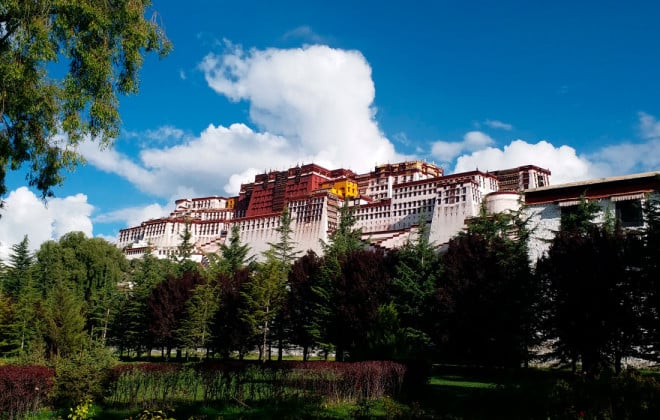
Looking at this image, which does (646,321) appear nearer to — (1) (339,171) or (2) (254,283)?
(2) (254,283)

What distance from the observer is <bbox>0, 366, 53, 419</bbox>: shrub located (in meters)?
10.1

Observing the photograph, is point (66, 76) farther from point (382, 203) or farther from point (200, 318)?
point (382, 203)

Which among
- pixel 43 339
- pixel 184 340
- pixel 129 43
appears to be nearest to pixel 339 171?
pixel 184 340

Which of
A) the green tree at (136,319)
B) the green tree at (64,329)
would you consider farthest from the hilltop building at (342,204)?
the green tree at (64,329)

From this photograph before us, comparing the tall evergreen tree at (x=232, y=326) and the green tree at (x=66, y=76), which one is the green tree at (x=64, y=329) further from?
the green tree at (x=66, y=76)

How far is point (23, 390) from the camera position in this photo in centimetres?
1046

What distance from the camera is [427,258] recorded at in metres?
29.0

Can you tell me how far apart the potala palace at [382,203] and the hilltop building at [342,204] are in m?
0.15

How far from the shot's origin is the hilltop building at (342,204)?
6222 centimetres

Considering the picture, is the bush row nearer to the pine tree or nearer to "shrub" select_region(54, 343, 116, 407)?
"shrub" select_region(54, 343, 116, 407)

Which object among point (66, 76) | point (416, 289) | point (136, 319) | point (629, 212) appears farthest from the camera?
point (136, 319)

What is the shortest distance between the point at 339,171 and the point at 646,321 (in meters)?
78.8

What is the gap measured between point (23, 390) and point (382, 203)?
67763mm

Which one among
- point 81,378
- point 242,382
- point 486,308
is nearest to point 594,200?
point 486,308
